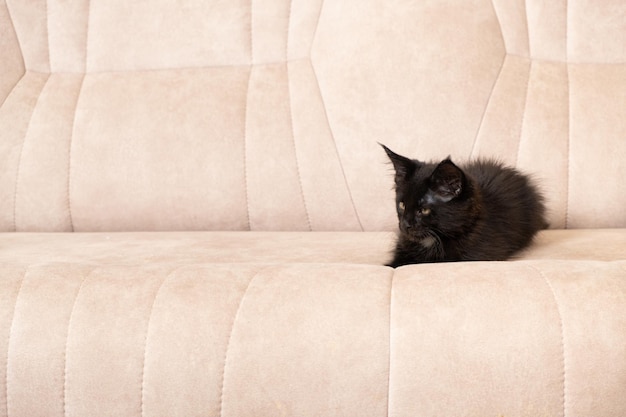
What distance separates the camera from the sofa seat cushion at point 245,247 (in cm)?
163

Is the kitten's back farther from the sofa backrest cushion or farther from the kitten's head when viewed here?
the sofa backrest cushion

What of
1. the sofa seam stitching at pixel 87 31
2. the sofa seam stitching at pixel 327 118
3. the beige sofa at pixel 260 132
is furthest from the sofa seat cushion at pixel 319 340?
the sofa seam stitching at pixel 87 31

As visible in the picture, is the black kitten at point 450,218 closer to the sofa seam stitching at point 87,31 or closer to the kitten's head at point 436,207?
the kitten's head at point 436,207

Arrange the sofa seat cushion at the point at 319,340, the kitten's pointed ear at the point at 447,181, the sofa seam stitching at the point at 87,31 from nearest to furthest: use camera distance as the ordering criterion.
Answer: the sofa seat cushion at the point at 319,340
the kitten's pointed ear at the point at 447,181
the sofa seam stitching at the point at 87,31

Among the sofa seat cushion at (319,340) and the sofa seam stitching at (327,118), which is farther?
the sofa seam stitching at (327,118)

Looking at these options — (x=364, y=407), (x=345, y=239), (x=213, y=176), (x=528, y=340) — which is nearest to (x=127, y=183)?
(x=213, y=176)

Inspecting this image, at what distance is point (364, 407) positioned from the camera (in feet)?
4.14

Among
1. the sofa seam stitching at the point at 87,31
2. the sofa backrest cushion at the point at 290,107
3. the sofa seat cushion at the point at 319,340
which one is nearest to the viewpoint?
the sofa seat cushion at the point at 319,340

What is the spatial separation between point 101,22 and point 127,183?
1.71 feet

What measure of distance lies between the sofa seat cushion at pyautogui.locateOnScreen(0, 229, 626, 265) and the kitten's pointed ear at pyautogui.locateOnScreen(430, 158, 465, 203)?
0.20 meters

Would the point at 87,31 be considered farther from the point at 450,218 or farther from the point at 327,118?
the point at 450,218

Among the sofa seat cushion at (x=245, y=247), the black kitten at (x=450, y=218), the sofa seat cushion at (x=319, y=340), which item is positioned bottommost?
the sofa seat cushion at (x=319, y=340)

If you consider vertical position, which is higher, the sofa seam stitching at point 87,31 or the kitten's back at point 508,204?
the sofa seam stitching at point 87,31

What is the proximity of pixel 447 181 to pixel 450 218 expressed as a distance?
0.29 ft
